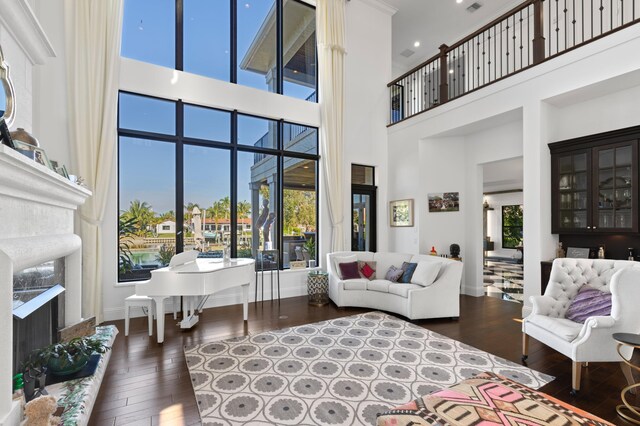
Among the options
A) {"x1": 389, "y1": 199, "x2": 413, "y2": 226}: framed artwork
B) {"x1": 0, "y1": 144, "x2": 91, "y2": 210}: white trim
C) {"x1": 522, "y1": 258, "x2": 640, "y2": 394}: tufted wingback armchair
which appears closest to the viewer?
{"x1": 0, "y1": 144, "x2": 91, "y2": 210}: white trim

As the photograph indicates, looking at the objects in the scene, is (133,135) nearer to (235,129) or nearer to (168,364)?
(235,129)

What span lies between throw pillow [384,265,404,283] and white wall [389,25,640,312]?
1.90 metres

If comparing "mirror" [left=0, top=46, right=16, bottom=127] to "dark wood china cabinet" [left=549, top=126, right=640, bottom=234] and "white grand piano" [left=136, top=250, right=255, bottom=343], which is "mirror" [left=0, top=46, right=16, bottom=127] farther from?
"dark wood china cabinet" [left=549, top=126, right=640, bottom=234]

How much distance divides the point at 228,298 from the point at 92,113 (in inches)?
138

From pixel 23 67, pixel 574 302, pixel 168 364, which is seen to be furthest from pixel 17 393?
pixel 574 302

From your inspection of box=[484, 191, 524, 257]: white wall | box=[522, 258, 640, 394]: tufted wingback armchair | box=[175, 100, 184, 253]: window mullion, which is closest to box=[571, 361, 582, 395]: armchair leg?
box=[522, 258, 640, 394]: tufted wingback armchair

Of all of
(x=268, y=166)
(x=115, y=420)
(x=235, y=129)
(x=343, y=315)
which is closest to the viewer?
(x=115, y=420)

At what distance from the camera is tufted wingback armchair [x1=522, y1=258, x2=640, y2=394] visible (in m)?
2.52

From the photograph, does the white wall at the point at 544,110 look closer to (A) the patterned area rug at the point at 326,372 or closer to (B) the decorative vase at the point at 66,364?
(A) the patterned area rug at the point at 326,372

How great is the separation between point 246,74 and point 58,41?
2.77 metres

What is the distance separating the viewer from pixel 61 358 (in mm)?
2340

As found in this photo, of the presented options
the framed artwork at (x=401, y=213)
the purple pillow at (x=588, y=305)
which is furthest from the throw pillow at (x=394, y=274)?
the purple pillow at (x=588, y=305)

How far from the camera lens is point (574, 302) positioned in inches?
123

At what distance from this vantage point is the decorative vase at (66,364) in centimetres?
230
